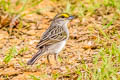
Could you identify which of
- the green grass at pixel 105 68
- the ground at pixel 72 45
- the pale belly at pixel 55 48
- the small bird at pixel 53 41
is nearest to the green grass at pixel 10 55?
the ground at pixel 72 45

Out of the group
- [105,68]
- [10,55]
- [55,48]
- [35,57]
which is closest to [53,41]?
[55,48]

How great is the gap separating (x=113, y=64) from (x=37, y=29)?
364 centimetres

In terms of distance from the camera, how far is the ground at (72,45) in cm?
697

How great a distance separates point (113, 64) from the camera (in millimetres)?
6910

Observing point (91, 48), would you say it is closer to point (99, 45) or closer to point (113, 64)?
point (99, 45)

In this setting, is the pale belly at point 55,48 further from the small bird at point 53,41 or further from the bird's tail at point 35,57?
the bird's tail at point 35,57

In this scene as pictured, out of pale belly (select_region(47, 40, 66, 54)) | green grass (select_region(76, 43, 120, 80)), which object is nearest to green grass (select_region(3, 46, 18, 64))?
pale belly (select_region(47, 40, 66, 54))

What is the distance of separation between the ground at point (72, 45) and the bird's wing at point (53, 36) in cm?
40

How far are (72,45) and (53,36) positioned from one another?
839 millimetres

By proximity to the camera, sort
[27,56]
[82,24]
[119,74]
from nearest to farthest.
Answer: [119,74] → [27,56] → [82,24]

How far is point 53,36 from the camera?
26.8 feet

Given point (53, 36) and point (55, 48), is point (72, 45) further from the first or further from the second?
point (55, 48)

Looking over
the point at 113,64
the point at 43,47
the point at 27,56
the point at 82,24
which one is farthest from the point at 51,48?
the point at 82,24

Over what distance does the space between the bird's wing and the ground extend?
40 centimetres
